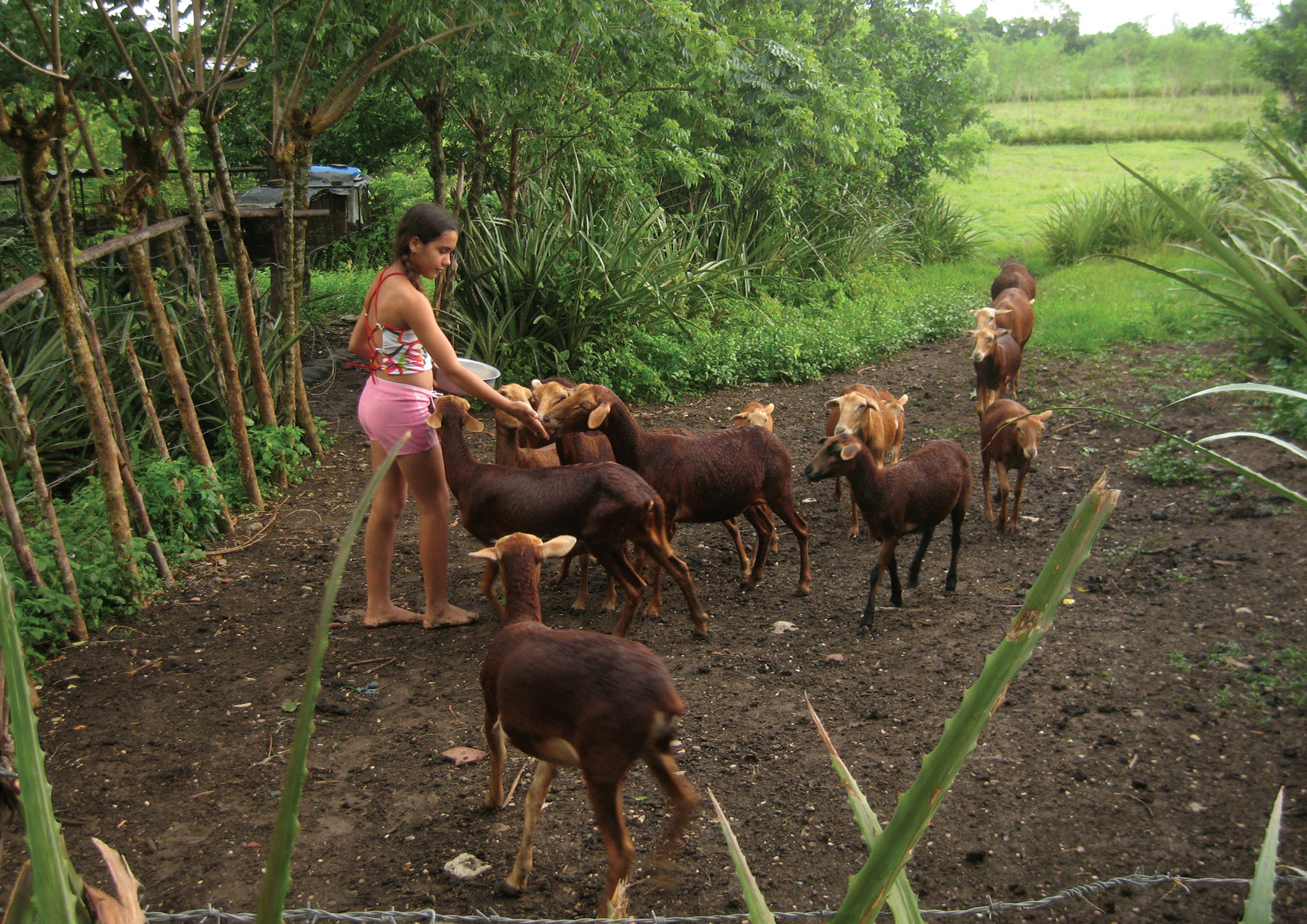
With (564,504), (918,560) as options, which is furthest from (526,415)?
(918,560)

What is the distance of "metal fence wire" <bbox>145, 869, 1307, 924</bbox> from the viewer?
2.54 metres

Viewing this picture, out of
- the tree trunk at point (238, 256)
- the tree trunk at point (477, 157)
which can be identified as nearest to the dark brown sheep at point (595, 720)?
the tree trunk at point (238, 256)

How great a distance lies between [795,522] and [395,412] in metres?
2.35

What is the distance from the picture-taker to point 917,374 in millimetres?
10680

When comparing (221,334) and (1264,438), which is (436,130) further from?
(1264,438)

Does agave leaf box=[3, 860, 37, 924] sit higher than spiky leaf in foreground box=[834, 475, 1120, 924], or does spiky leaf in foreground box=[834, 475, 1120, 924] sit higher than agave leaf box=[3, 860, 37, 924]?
spiky leaf in foreground box=[834, 475, 1120, 924]

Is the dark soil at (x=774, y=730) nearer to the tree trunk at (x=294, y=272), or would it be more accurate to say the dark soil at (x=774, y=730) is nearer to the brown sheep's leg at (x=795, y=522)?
the brown sheep's leg at (x=795, y=522)

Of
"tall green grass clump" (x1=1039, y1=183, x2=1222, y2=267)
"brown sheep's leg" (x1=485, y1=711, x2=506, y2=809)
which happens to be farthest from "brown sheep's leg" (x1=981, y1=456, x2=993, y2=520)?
"tall green grass clump" (x1=1039, y1=183, x2=1222, y2=267)

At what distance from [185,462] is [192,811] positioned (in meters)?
2.80

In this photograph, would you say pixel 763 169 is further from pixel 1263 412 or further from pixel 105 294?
pixel 105 294

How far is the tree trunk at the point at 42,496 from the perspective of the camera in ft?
14.3

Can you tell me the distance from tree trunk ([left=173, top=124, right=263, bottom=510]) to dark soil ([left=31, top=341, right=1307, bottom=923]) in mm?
372

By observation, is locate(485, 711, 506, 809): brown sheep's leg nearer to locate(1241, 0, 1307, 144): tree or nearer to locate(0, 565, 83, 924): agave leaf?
locate(0, 565, 83, 924): agave leaf

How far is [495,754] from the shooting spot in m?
3.54
